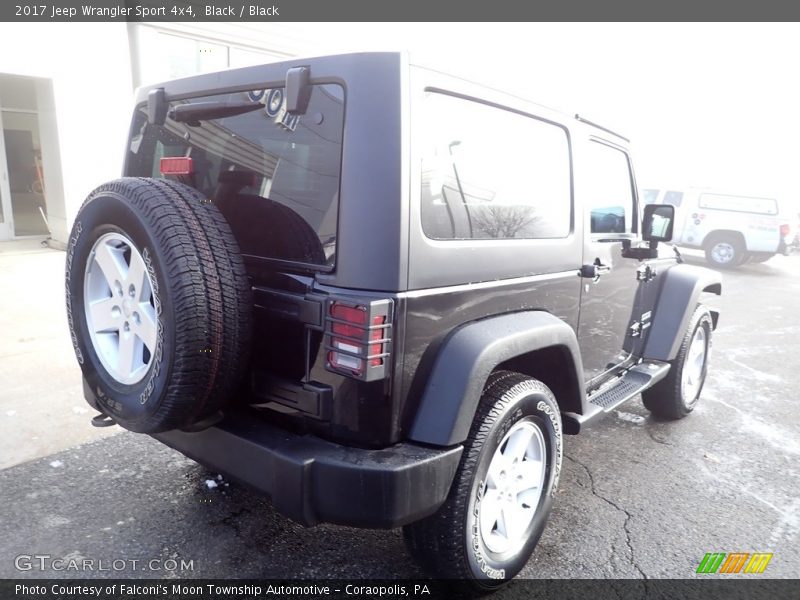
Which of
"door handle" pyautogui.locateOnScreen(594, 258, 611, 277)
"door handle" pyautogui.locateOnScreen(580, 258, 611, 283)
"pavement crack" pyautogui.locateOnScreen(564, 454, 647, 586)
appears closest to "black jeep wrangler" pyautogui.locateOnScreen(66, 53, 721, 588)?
"door handle" pyautogui.locateOnScreen(580, 258, 611, 283)

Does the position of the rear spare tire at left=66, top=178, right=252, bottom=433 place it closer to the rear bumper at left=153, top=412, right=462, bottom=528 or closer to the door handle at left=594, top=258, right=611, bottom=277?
the rear bumper at left=153, top=412, right=462, bottom=528

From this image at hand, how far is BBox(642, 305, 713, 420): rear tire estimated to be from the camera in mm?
3955

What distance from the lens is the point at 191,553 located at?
2.51 meters

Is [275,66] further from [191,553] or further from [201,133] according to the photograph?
[191,553]

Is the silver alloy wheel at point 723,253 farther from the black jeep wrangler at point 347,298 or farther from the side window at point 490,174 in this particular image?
the black jeep wrangler at point 347,298

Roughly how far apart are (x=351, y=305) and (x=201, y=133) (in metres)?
1.11

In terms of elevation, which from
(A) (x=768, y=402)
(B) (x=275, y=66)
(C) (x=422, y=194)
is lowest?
(A) (x=768, y=402)

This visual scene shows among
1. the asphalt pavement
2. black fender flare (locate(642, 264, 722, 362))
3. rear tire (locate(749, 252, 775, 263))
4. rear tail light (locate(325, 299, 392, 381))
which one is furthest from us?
rear tire (locate(749, 252, 775, 263))

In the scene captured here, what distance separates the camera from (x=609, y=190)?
3.30 m

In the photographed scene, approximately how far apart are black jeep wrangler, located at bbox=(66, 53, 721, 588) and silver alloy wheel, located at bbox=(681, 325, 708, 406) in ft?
6.52

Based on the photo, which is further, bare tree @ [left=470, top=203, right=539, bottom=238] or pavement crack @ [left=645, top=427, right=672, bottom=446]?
pavement crack @ [left=645, top=427, right=672, bottom=446]

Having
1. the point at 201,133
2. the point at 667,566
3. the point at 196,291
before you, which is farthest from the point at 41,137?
the point at 667,566

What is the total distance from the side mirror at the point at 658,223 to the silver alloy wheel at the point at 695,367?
34.9 inches

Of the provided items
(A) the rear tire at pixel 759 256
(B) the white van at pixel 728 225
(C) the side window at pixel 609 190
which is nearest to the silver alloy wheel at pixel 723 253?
(B) the white van at pixel 728 225
